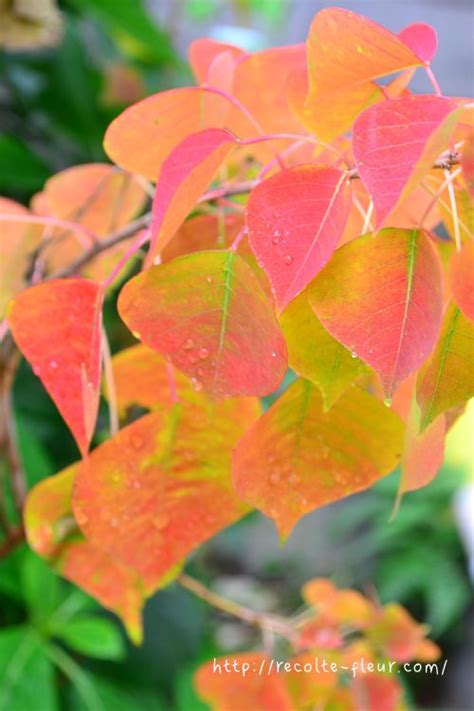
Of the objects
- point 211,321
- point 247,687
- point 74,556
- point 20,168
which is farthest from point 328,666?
point 20,168

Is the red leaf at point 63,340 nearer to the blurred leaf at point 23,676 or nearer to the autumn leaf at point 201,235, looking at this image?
the autumn leaf at point 201,235

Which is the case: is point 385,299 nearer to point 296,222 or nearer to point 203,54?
point 296,222

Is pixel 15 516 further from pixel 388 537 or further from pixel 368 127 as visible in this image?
pixel 388 537

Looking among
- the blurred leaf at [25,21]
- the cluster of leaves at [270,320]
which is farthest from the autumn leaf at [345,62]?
the blurred leaf at [25,21]

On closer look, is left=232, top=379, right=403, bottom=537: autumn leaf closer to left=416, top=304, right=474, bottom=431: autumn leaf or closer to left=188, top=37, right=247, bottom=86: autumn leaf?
left=416, top=304, right=474, bottom=431: autumn leaf

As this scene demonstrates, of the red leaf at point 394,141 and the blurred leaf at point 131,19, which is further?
the blurred leaf at point 131,19

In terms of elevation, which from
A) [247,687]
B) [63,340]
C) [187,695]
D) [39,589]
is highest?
[63,340]

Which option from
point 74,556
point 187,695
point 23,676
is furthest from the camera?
point 187,695
